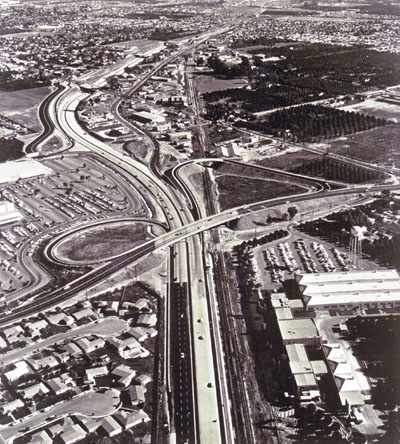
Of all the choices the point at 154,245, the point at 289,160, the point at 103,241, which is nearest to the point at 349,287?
the point at 154,245

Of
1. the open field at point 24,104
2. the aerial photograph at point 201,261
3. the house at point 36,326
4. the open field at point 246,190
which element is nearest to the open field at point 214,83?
the aerial photograph at point 201,261

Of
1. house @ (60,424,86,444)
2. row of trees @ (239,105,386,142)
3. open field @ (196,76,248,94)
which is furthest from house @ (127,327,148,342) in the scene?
open field @ (196,76,248,94)

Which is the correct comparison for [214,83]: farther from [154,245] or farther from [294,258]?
[294,258]

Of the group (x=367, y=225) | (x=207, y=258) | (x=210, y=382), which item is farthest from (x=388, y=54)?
(x=210, y=382)

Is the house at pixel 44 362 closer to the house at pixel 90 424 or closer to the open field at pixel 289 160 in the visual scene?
the house at pixel 90 424

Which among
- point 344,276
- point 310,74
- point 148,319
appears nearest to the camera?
point 148,319

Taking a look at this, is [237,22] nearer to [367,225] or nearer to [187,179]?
[187,179]

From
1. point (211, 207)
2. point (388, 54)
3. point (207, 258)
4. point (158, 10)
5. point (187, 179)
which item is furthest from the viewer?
point (158, 10)

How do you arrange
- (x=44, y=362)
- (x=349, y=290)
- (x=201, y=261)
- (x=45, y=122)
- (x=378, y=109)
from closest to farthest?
(x=44, y=362) → (x=349, y=290) → (x=201, y=261) → (x=45, y=122) → (x=378, y=109)
